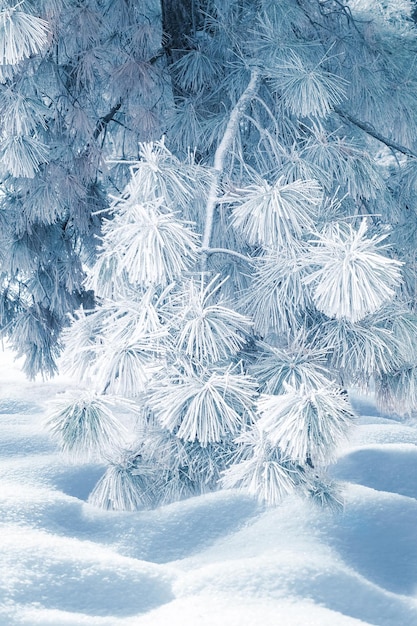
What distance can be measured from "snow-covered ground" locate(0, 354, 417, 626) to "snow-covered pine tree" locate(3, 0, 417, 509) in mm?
301

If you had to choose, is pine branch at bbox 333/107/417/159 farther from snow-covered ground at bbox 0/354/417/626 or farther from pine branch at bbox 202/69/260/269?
snow-covered ground at bbox 0/354/417/626

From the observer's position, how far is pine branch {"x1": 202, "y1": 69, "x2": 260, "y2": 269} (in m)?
1.56

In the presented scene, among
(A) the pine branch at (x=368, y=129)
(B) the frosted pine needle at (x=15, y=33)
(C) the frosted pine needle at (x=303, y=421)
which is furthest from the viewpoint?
(A) the pine branch at (x=368, y=129)

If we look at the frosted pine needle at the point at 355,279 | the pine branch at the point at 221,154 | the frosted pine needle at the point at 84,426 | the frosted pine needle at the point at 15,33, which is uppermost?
the frosted pine needle at the point at 15,33

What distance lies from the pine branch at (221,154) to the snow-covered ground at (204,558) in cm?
98

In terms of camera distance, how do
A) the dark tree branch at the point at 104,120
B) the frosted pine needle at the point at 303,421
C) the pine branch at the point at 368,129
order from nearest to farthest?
the frosted pine needle at the point at 303,421
the pine branch at the point at 368,129
the dark tree branch at the point at 104,120

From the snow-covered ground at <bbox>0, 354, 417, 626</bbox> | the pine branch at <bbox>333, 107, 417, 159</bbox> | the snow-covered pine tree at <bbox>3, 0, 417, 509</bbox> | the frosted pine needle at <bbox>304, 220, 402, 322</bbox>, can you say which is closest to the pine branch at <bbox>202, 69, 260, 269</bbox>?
the snow-covered pine tree at <bbox>3, 0, 417, 509</bbox>

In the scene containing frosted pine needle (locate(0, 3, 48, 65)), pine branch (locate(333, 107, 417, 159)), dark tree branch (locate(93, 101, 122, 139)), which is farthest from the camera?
dark tree branch (locate(93, 101, 122, 139))

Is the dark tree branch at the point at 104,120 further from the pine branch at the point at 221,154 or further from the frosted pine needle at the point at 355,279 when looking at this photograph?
the frosted pine needle at the point at 355,279

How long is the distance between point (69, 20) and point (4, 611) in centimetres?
161

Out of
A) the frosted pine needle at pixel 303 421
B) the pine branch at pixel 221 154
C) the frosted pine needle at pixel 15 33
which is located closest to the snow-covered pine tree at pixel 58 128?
the frosted pine needle at pixel 15 33

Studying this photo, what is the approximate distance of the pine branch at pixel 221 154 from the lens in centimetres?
156

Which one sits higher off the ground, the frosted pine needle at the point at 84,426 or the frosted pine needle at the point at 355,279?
the frosted pine needle at the point at 355,279

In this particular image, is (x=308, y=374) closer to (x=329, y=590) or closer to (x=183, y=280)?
(x=183, y=280)
